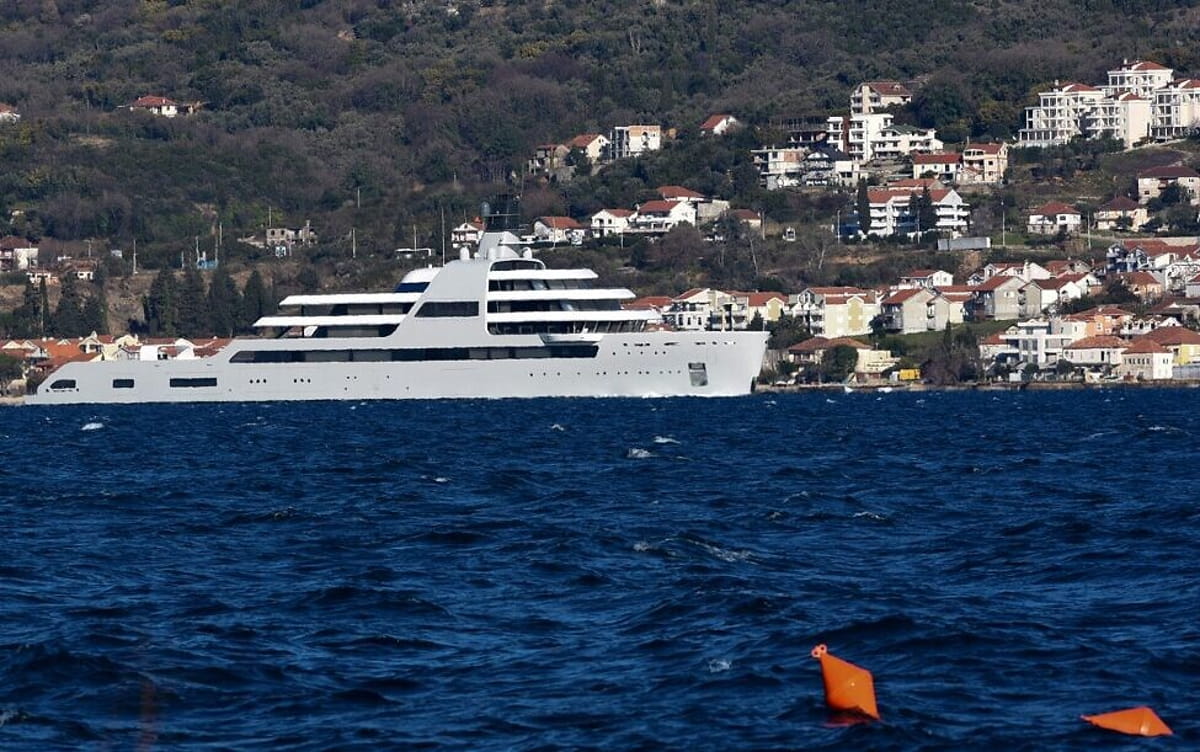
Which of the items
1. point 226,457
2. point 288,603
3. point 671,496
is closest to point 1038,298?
point 226,457

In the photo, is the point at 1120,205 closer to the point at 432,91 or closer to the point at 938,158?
the point at 938,158

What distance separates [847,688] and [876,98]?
124 meters

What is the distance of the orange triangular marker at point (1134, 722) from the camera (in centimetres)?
1459

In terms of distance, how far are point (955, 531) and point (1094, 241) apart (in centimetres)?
8918

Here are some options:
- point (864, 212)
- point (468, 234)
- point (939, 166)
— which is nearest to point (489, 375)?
point (468, 234)

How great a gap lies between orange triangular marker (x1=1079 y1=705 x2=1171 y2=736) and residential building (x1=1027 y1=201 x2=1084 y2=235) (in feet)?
327

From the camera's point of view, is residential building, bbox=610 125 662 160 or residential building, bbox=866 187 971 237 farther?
residential building, bbox=610 125 662 160

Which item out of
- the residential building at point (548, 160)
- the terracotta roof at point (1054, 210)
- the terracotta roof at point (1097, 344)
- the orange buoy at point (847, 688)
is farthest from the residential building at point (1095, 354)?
the orange buoy at point (847, 688)

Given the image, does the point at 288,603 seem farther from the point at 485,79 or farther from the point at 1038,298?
the point at 485,79

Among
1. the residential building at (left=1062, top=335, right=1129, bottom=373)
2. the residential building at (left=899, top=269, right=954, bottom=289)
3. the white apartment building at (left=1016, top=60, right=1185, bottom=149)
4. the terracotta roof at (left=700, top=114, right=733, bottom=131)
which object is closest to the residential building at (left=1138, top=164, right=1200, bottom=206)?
the white apartment building at (left=1016, top=60, right=1185, bottom=149)

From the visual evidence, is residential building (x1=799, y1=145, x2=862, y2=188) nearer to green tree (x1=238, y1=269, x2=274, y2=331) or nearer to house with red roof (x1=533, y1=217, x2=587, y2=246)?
house with red roof (x1=533, y1=217, x2=587, y2=246)

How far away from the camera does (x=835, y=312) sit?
97500 millimetres

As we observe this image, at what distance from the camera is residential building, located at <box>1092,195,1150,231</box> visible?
114 m

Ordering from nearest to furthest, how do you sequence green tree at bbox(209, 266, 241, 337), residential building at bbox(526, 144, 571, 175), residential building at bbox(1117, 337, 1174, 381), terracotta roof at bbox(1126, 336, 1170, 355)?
residential building at bbox(1117, 337, 1174, 381) → terracotta roof at bbox(1126, 336, 1170, 355) → green tree at bbox(209, 266, 241, 337) → residential building at bbox(526, 144, 571, 175)
